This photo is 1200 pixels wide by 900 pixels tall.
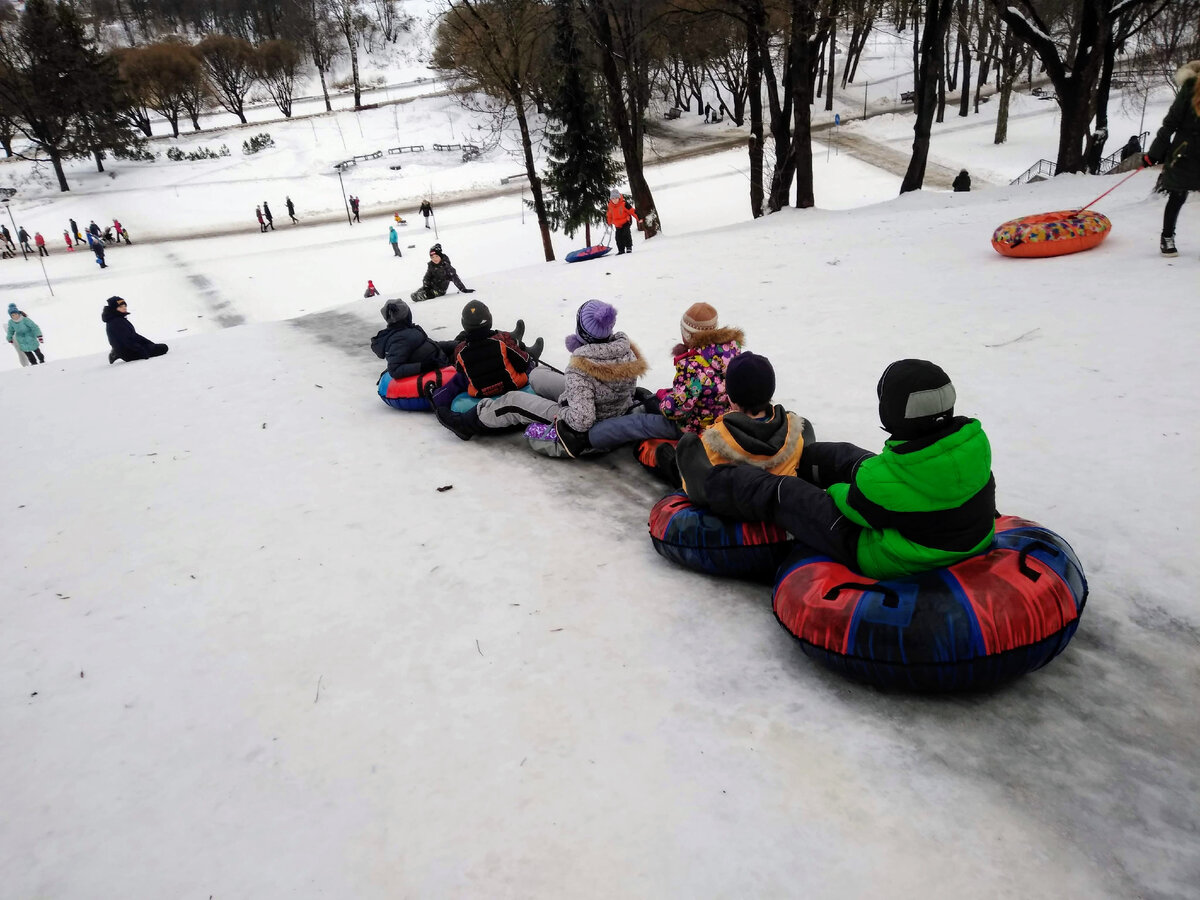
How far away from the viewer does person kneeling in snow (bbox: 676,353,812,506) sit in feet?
12.5

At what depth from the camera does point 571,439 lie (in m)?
5.62

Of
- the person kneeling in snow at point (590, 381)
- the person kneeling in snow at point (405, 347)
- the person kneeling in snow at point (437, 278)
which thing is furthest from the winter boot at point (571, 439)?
the person kneeling in snow at point (437, 278)

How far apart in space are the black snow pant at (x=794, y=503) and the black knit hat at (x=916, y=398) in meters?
0.60

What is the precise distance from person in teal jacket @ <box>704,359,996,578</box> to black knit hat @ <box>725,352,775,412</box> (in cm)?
59

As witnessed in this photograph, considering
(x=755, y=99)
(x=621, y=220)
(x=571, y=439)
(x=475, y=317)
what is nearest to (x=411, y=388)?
(x=475, y=317)

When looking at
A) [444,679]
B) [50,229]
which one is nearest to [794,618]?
[444,679]

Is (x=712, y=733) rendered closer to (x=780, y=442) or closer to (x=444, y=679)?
(x=444, y=679)

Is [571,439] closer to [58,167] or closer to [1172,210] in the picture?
[1172,210]

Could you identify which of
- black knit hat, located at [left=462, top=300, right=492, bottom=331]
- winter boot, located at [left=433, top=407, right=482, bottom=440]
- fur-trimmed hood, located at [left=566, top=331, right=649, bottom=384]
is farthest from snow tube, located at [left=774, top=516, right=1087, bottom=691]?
black knit hat, located at [left=462, top=300, right=492, bottom=331]

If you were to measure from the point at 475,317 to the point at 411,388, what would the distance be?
134 cm

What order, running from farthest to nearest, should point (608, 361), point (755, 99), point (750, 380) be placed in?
point (755, 99) < point (608, 361) < point (750, 380)

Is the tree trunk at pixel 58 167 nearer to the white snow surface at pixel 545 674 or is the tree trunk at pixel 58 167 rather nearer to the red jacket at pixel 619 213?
the red jacket at pixel 619 213

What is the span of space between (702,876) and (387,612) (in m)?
2.21

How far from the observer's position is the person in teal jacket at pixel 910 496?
2.82 metres
